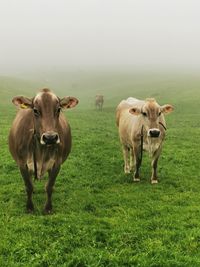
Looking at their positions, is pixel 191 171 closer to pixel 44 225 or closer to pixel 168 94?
pixel 44 225

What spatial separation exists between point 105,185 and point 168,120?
2088cm

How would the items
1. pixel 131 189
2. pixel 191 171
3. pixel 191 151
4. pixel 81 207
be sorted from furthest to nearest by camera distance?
pixel 191 151, pixel 191 171, pixel 131 189, pixel 81 207

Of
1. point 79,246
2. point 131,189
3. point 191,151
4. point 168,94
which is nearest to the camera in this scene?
point 79,246

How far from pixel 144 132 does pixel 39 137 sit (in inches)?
171

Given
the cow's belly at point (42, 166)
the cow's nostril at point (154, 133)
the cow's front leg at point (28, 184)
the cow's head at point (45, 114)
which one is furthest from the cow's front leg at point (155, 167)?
the cow's head at point (45, 114)

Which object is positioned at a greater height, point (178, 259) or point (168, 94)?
point (168, 94)

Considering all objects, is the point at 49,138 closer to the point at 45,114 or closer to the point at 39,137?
the point at 45,114

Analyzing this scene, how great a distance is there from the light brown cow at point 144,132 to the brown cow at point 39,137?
9.24 feet

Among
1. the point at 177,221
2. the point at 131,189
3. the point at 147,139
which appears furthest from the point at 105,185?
the point at 177,221

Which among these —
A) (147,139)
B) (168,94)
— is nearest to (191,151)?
(147,139)

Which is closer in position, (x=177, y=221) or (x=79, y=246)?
(x=79, y=246)

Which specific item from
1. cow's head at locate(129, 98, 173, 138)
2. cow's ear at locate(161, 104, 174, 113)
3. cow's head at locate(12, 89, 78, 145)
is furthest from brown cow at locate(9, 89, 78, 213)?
cow's ear at locate(161, 104, 174, 113)

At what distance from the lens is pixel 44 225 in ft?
28.3

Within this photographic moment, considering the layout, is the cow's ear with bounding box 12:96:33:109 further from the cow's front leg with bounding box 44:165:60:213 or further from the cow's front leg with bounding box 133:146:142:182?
the cow's front leg with bounding box 133:146:142:182
